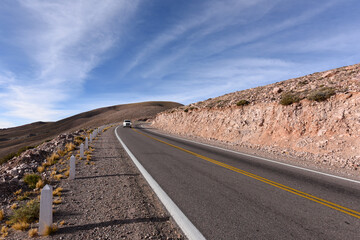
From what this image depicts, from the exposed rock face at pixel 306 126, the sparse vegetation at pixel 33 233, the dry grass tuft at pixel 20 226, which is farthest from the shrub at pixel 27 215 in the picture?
the exposed rock face at pixel 306 126

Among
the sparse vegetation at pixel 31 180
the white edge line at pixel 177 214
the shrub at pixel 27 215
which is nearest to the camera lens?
the white edge line at pixel 177 214

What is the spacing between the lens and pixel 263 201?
4801 millimetres

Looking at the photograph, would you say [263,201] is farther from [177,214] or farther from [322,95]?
[322,95]

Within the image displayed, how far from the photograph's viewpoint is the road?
11.7 feet

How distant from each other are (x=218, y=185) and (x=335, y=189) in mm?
3427

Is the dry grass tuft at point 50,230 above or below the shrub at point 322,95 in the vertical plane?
below

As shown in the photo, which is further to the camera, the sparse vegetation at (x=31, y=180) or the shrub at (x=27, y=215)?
the sparse vegetation at (x=31, y=180)

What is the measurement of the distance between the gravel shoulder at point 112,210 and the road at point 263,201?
2.00ft

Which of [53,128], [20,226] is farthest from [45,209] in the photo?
[53,128]

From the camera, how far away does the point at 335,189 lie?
579 centimetres

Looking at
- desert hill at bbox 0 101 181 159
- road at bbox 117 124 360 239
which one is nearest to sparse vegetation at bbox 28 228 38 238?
road at bbox 117 124 360 239

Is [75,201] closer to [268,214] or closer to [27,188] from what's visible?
[27,188]

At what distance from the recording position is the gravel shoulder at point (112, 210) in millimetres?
3629

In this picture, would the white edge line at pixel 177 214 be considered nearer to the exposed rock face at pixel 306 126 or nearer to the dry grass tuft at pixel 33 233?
the dry grass tuft at pixel 33 233
